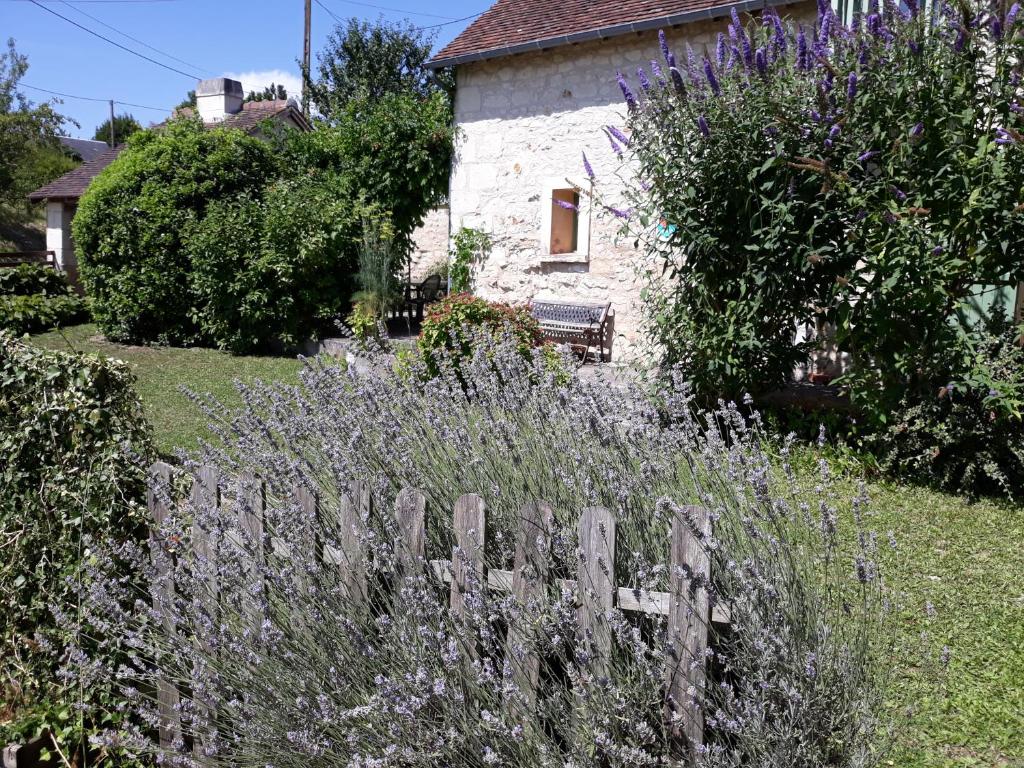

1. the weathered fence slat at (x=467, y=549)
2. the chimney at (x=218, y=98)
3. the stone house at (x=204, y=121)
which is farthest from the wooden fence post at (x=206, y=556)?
the chimney at (x=218, y=98)

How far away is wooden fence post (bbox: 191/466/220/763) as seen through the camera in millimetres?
2451

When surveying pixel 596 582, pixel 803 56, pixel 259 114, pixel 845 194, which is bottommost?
pixel 596 582

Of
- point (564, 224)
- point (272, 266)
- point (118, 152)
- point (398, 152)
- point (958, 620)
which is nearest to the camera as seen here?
point (958, 620)

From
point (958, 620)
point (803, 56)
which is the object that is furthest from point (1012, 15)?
point (958, 620)

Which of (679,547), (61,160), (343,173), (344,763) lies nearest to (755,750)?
(679,547)

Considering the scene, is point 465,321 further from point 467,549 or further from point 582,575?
point 582,575

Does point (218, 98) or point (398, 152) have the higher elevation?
point (218, 98)

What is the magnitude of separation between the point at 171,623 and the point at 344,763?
2.69ft

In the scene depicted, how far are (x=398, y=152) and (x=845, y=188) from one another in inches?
356

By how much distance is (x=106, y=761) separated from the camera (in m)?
2.94

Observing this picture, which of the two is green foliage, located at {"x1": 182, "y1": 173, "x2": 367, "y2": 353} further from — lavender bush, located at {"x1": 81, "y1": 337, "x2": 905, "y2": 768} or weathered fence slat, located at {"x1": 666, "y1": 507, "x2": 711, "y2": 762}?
weathered fence slat, located at {"x1": 666, "y1": 507, "x2": 711, "y2": 762}

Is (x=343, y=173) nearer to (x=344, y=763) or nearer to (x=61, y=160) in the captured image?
(x=344, y=763)

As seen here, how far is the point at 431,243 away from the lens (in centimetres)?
2002

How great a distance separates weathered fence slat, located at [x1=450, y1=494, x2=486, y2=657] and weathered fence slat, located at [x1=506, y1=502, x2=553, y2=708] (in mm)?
112
